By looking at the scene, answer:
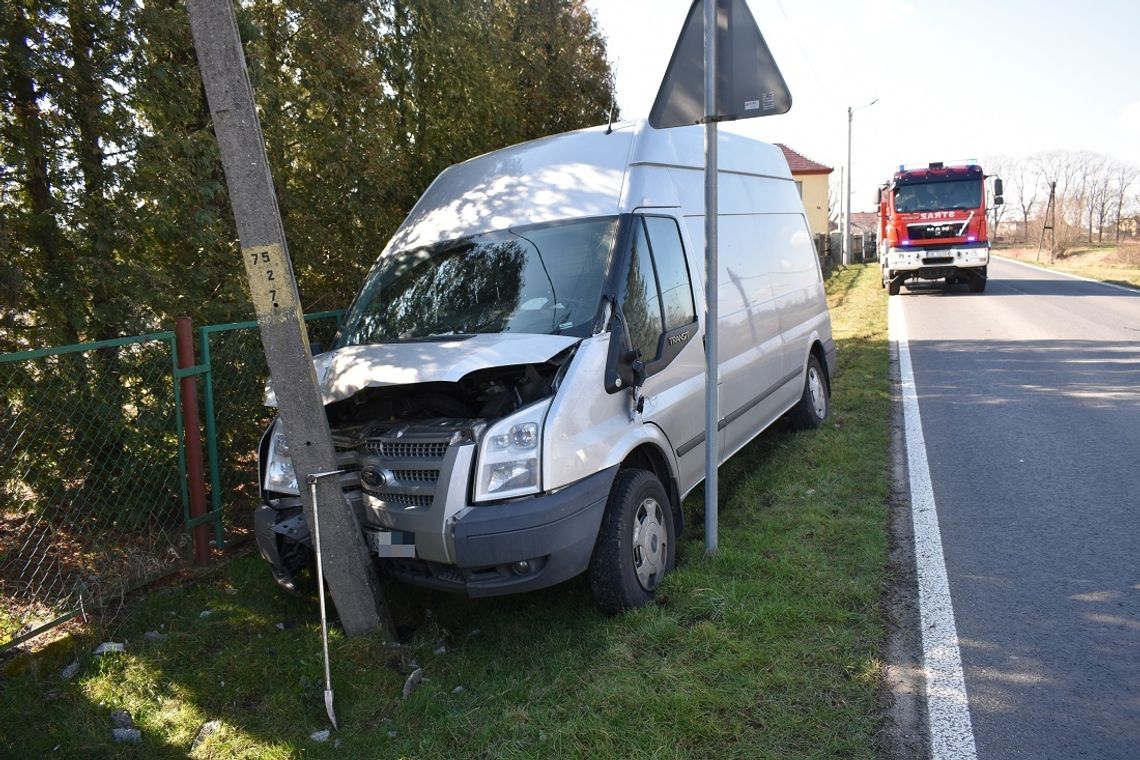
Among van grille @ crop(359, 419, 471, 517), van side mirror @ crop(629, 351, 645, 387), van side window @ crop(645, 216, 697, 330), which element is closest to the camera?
van grille @ crop(359, 419, 471, 517)

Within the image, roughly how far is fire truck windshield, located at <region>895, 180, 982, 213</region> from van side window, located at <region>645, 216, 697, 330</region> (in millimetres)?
18244

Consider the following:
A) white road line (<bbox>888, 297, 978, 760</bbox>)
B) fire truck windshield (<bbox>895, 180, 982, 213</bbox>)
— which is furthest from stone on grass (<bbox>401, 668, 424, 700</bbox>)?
fire truck windshield (<bbox>895, 180, 982, 213</bbox>)

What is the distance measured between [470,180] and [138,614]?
3.20 m

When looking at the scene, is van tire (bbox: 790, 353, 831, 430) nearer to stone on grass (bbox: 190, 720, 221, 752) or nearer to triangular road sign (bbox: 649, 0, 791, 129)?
triangular road sign (bbox: 649, 0, 791, 129)

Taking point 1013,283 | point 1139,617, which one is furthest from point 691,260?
point 1013,283

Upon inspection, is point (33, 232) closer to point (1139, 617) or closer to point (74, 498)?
point (74, 498)

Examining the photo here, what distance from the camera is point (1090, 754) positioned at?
286 cm

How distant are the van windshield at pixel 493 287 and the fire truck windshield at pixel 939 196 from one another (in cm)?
1885

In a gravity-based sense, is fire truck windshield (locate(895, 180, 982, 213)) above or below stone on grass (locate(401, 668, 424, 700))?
above

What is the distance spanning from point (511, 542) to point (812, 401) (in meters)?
4.61

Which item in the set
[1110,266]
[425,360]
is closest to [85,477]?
[425,360]

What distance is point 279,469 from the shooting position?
13.9 feet

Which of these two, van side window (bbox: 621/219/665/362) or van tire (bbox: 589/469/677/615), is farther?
van side window (bbox: 621/219/665/362)

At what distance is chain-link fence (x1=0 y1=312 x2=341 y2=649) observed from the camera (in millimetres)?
4359
